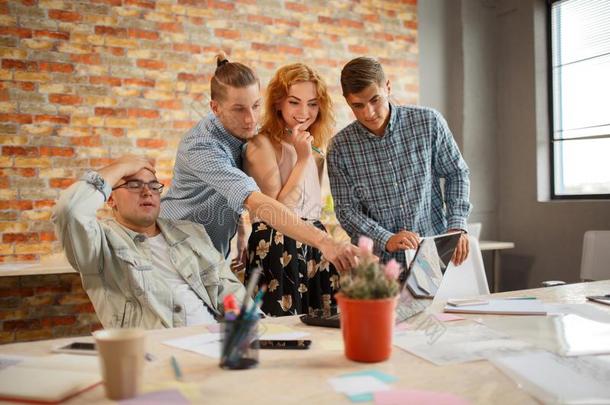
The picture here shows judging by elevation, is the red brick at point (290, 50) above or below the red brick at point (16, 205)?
above

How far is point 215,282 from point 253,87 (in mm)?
691

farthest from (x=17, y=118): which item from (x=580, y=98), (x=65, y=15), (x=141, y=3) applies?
(x=580, y=98)

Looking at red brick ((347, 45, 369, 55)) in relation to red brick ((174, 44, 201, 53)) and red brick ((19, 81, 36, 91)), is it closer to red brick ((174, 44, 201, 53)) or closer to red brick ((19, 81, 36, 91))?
red brick ((174, 44, 201, 53))

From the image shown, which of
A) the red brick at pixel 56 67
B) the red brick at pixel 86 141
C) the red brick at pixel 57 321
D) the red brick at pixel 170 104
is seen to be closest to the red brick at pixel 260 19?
the red brick at pixel 170 104

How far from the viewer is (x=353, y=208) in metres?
2.38

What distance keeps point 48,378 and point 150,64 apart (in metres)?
3.24

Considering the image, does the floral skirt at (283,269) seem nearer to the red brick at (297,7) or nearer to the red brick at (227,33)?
the red brick at (227,33)

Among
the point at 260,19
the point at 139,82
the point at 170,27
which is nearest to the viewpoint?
the point at 139,82

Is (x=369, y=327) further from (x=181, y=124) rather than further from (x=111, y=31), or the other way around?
(x=111, y=31)

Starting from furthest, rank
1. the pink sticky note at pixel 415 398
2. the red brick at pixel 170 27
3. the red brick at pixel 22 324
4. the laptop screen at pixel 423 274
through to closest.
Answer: the red brick at pixel 170 27, the red brick at pixel 22 324, the laptop screen at pixel 423 274, the pink sticky note at pixel 415 398

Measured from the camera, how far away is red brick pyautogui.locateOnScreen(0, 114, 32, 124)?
3.41 m

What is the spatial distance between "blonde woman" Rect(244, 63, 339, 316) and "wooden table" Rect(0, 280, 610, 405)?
0.88 meters

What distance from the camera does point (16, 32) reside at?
344 cm

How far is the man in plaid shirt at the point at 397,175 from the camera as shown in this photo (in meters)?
2.33
